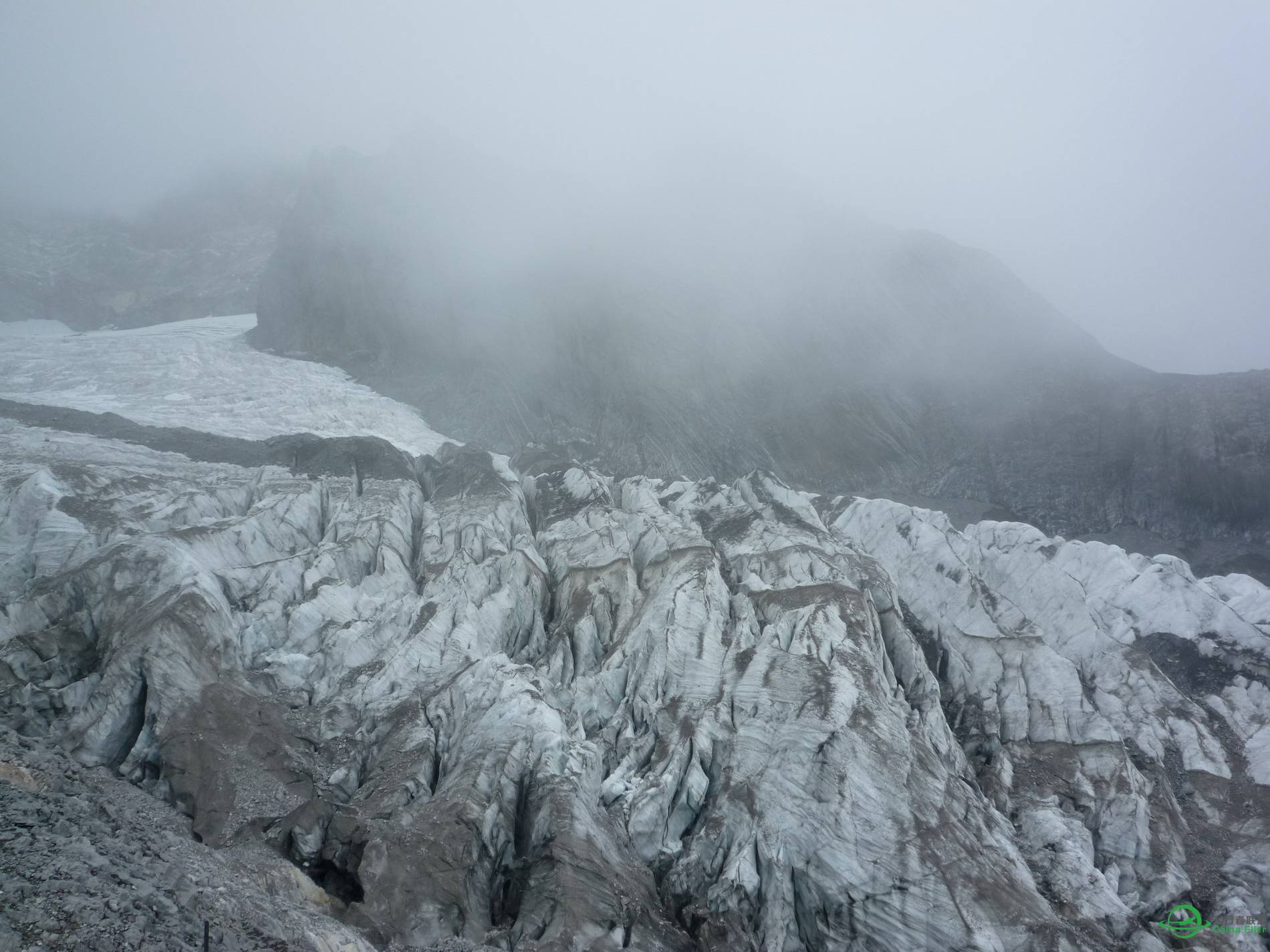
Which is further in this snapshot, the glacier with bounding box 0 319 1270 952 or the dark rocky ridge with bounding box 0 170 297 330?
the dark rocky ridge with bounding box 0 170 297 330

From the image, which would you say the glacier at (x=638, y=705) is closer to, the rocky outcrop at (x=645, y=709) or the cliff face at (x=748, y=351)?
the rocky outcrop at (x=645, y=709)

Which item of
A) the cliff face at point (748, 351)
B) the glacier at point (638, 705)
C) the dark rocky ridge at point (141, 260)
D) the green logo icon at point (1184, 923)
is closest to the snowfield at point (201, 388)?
the cliff face at point (748, 351)

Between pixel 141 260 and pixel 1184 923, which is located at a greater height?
pixel 141 260

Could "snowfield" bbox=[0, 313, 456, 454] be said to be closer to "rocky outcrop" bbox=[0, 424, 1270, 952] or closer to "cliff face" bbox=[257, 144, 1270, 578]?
"cliff face" bbox=[257, 144, 1270, 578]

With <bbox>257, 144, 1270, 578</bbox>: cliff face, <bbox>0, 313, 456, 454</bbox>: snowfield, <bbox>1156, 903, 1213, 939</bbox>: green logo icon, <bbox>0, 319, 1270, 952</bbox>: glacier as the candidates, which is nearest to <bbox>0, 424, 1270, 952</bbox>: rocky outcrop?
<bbox>0, 319, 1270, 952</bbox>: glacier

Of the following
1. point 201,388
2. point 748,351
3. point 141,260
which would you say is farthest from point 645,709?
point 141,260

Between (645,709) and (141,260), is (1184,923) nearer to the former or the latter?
(645,709)
